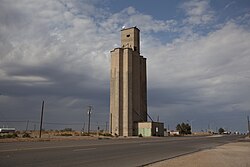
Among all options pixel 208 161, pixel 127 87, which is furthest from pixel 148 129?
pixel 208 161

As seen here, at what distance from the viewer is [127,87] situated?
8756 centimetres

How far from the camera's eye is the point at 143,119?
9419 centimetres

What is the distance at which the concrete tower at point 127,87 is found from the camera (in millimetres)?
86000

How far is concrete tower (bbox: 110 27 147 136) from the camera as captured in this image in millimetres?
86000

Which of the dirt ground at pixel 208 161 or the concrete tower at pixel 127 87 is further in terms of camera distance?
the concrete tower at pixel 127 87

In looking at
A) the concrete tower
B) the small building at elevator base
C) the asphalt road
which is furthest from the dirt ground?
the concrete tower

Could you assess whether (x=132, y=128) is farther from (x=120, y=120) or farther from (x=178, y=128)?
(x=178, y=128)

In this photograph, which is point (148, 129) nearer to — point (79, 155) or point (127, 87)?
point (127, 87)

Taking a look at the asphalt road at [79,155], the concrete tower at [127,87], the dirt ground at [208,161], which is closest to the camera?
the asphalt road at [79,155]

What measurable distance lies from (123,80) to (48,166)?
76.9m

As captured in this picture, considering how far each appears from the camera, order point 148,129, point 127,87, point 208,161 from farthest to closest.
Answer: point 127,87 → point 148,129 → point 208,161

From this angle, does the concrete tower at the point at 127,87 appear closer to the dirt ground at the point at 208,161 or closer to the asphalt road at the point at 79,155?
the asphalt road at the point at 79,155

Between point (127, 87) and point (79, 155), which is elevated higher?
point (127, 87)

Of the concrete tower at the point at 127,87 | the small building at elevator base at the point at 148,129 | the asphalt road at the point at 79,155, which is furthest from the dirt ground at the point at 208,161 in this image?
the concrete tower at the point at 127,87
